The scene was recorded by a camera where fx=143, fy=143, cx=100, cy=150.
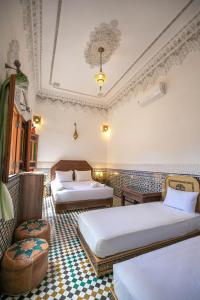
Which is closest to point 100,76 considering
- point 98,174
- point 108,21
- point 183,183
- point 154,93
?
point 108,21

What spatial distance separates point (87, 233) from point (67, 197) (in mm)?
1680

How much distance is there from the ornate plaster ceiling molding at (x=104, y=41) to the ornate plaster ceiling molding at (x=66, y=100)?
2269mm

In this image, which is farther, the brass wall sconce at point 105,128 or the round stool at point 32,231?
the brass wall sconce at point 105,128

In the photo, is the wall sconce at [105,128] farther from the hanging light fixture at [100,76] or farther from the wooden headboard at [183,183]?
the wooden headboard at [183,183]

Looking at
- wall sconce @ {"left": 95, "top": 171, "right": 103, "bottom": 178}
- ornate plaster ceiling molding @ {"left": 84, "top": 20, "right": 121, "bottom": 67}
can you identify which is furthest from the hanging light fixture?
wall sconce @ {"left": 95, "top": 171, "right": 103, "bottom": 178}

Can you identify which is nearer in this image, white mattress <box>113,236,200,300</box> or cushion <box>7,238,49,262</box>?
A: white mattress <box>113,236,200,300</box>

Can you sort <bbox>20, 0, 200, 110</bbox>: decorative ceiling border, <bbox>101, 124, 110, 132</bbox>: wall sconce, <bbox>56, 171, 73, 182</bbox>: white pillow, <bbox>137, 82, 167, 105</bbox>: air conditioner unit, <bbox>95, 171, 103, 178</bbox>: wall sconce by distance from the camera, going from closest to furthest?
<bbox>20, 0, 200, 110</bbox>: decorative ceiling border < <bbox>137, 82, 167, 105</bbox>: air conditioner unit < <bbox>56, 171, 73, 182</bbox>: white pillow < <bbox>95, 171, 103, 178</bbox>: wall sconce < <bbox>101, 124, 110, 132</bbox>: wall sconce

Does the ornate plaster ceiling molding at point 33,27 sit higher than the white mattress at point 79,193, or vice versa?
the ornate plaster ceiling molding at point 33,27

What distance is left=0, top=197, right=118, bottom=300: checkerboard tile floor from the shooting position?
143 cm

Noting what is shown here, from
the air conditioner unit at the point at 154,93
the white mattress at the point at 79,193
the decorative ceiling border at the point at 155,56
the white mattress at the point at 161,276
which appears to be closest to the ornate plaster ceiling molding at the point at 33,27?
the decorative ceiling border at the point at 155,56

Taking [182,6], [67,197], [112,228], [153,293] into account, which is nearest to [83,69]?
[182,6]

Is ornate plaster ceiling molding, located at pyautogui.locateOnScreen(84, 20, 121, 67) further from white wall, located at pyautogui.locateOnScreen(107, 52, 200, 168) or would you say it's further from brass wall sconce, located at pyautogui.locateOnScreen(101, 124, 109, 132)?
brass wall sconce, located at pyautogui.locateOnScreen(101, 124, 109, 132)

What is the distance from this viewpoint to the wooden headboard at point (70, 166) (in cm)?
517

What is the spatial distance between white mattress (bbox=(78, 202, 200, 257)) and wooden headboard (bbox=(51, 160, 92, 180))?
3184 millimetres
